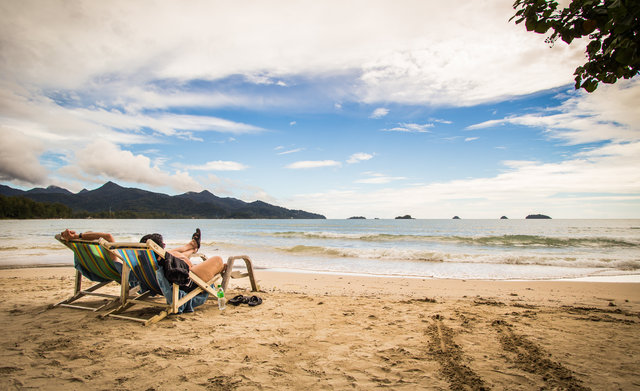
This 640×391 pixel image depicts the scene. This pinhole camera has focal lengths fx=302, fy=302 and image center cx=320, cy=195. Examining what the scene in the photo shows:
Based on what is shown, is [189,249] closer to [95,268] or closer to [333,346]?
[95,268]

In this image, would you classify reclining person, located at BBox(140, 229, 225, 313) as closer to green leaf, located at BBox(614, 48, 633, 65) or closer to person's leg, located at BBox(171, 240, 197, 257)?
person's leg, located at BBox(171, 240, 197, 257)

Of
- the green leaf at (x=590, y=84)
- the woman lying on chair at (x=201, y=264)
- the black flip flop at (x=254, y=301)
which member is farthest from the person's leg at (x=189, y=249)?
the green leaf at (x=590, y=84)

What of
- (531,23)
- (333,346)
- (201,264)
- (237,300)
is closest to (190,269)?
(201,264)

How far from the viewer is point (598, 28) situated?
225 centimetres

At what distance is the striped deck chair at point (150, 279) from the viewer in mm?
4672

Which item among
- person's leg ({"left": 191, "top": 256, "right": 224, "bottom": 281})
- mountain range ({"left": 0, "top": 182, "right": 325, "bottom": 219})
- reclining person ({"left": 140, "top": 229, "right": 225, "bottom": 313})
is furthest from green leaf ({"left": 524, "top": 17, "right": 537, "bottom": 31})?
mountain range ({"left": 0, "top": 182, "right": 325, "bottom": 219})

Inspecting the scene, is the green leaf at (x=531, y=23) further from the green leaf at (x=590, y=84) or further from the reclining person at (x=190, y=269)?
the reclining person at (x=190, y=269)

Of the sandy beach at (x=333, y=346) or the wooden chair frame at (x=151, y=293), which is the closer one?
the sandy beach at (x=333, y=346)

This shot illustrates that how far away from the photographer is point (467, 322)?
4.88 metres

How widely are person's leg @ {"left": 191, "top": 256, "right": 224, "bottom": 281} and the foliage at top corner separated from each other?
220 inches

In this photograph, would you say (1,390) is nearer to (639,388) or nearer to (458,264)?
(639,388)

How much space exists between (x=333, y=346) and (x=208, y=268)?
2931mm

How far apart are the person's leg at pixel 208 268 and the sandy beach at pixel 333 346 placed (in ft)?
2.10

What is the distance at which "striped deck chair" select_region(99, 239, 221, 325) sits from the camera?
467 centimetres
